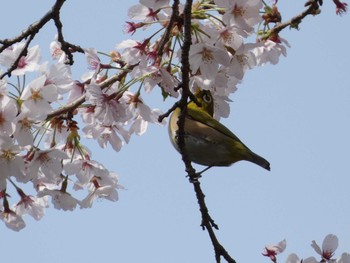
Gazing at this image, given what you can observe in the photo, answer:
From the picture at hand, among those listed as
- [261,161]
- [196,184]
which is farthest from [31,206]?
[261,161]

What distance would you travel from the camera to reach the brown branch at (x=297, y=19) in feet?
17.2

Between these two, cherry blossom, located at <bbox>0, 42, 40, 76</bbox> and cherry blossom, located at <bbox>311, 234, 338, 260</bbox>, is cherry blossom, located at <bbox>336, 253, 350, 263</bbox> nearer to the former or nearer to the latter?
cherry blossom, located at <bbox>311, 234, 338, 260</bbox>

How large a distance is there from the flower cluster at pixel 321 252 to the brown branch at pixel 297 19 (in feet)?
5.81

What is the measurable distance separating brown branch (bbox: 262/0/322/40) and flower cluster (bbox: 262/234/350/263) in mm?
1772

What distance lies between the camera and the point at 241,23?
455 centimetres

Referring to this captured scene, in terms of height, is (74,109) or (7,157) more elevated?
(74,109)

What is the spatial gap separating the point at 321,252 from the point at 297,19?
1947mm

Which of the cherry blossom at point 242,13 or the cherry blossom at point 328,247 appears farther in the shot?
the cherry blossom at point 328,247

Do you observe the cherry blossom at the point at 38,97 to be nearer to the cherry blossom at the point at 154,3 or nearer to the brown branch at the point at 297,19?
the cherry blossom at the point at 154,3

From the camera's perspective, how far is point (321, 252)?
18.4 ft

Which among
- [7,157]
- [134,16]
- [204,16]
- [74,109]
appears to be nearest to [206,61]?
[204,16]

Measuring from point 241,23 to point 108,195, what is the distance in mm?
1921

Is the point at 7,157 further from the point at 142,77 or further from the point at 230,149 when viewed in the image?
the point at 230,149

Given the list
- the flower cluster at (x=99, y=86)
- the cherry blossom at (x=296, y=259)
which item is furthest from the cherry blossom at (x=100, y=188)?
the cherry blossom at (x=296, y=259)
